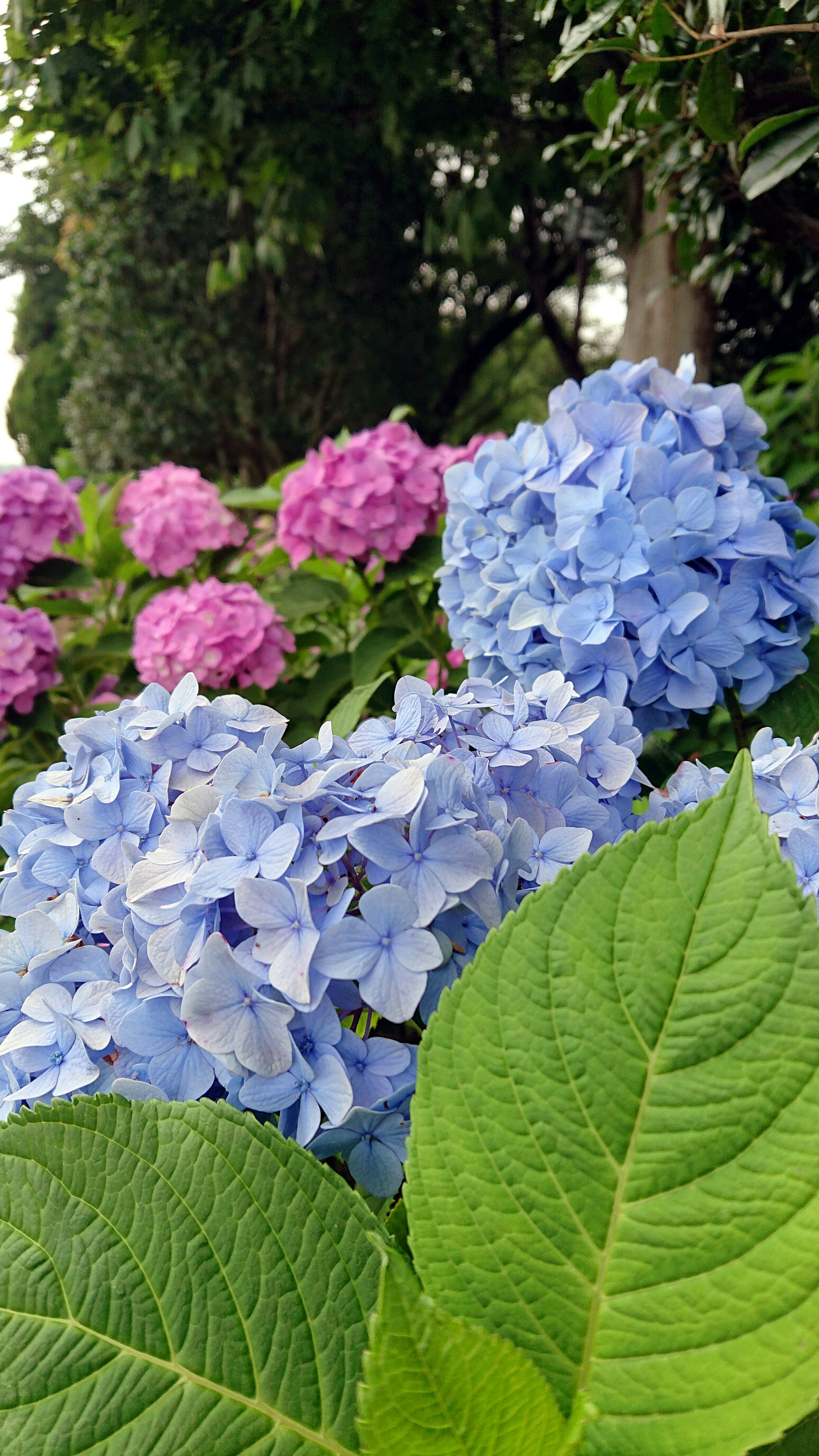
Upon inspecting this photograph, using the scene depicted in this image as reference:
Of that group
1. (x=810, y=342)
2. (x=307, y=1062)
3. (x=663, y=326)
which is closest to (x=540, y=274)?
(x=663, y=326)

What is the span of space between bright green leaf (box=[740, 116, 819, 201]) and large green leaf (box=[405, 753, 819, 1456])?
0.89m

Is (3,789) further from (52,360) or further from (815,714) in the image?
(52,360)

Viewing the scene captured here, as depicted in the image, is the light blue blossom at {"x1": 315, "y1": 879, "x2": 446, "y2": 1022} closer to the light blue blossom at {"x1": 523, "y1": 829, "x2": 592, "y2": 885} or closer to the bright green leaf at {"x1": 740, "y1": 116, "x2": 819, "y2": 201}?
the light blue blossom at {"x1": 523, "y1": 829, "x2": 592, "y2": 885}

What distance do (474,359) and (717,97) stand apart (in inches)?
312

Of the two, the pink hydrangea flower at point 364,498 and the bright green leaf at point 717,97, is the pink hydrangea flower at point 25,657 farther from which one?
the bright green leaf at point 717,97

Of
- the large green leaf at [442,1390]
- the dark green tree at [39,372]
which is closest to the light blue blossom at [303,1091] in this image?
the large green leaf at [442,1390]

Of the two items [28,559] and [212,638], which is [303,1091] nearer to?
[212,638]

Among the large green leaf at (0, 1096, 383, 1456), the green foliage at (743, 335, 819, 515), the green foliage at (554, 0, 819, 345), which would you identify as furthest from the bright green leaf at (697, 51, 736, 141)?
the green foliage at (743, 335, 819, 515)

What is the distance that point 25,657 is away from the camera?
5.83 ft

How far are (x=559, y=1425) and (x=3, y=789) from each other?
5.13 feet

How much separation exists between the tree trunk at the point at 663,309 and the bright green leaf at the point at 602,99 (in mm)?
2017

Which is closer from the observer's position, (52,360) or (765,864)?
(765,864)

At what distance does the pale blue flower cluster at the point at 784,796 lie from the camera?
2.13 ft

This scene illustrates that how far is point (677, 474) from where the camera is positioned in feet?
3.49
